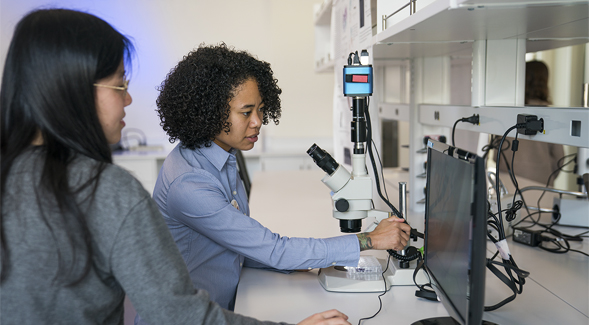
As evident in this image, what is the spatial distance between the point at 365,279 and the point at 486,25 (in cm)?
68

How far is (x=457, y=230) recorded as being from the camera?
804 mm

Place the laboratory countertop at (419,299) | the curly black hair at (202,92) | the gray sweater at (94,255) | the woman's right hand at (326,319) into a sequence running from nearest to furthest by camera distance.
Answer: the gray sweater at (94,255), the woman's right hand at (326,319), the laboratory countertop at (419,299), the curly black hair at (202,92)

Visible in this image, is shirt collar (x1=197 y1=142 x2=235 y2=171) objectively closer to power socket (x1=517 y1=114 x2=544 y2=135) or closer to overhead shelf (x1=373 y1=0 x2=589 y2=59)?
overhead shelf (x1=373 y1=0 x2=589 y2=59)

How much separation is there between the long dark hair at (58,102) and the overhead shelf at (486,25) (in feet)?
2.15

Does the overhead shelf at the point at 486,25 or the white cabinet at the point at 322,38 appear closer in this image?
the overhead shelf at the point at 486,25

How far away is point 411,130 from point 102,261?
1.64 meters

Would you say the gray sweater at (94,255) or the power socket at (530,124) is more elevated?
the power socket at (530,124)

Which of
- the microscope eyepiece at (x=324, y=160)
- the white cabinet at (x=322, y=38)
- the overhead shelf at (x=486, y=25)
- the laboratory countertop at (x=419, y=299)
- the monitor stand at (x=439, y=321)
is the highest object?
the white cabinet at (x=322, y=38)

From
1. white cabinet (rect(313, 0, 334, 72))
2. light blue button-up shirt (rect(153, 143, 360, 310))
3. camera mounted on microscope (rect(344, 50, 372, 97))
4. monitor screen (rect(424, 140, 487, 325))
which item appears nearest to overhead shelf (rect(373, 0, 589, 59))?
camera mounted on microscope (rect(344, 50, 372, 97))

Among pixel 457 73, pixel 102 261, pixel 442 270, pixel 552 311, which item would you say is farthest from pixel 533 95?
pixel 102 261

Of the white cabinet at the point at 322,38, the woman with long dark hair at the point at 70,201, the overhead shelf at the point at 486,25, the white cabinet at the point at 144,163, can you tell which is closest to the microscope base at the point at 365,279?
the woman with long dark hair at the point at 70,201

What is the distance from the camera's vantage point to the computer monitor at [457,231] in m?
0.72

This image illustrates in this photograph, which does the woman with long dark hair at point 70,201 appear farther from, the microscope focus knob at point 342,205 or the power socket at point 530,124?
the power socket at point 530,124

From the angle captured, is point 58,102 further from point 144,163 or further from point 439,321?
point 144,163
